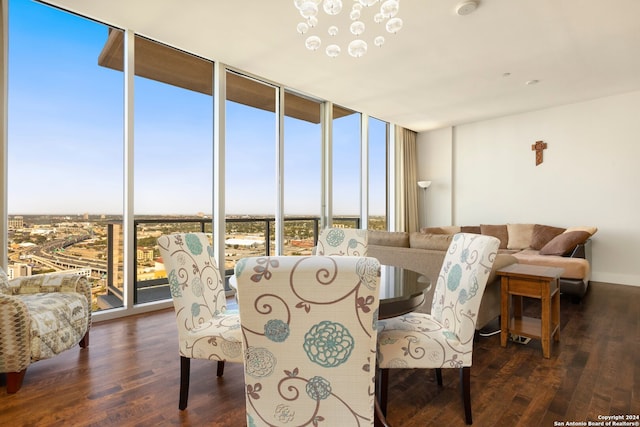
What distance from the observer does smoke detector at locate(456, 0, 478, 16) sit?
8.65ft

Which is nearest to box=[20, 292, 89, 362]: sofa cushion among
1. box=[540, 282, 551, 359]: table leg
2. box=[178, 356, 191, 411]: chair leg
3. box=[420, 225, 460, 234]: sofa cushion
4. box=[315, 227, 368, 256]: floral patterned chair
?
box=[178, 356, 191, 411]: chair leg

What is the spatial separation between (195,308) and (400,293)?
1.02 metres

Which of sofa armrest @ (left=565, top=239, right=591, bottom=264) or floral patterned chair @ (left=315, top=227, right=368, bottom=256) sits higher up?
floral patterned chair @ (left=315, top=227, right=368, bottom=256)

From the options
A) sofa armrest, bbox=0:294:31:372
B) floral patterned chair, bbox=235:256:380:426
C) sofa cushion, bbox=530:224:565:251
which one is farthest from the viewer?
sofa cushion, bbox=530:224:565:251

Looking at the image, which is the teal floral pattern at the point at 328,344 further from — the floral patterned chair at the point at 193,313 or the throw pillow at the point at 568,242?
the throw pillow at the point at 568,242

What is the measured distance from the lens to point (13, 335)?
1848 millimetres

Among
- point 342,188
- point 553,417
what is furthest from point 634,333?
point 342,188

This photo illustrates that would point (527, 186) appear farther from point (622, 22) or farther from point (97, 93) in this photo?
point (97, 93)

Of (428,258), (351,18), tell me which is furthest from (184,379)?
(351,18)

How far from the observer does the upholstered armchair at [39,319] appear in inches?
72.7

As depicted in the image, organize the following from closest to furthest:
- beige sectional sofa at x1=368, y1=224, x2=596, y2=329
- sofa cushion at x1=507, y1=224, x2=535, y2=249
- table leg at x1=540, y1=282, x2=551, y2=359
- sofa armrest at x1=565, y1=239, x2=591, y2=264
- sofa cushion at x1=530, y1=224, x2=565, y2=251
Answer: table leg at x1=540, y1=282, x2=551, y2=359, beige sectional sofa at x1=368, y1=224, x2=596, y2=329, sofa armrest at x1=565, y1=239, x2=591, y2=264, sofa cushion at x1=530, y1=224, x2=565, y2=251, sofa cushion at x1=507, y1=224, x2=535, y2=249

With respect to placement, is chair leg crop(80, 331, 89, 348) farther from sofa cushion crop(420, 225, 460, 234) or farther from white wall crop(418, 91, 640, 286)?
white wall crop(418, 91, 640, 286)

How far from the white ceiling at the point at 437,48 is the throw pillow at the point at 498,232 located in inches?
77.4

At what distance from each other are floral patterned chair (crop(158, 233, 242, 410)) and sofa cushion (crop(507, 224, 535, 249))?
4964 mm
